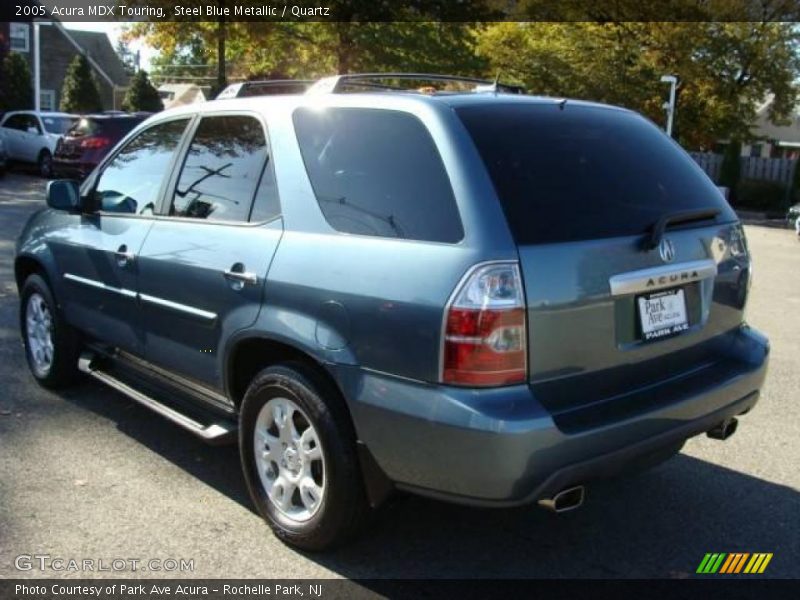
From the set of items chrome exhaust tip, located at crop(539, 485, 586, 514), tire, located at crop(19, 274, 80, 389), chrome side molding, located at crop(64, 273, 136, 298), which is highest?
chrome side molding, located at crop(64, 273, 136, 298)

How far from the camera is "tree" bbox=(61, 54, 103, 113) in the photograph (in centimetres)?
4175

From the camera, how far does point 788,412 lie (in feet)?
16.9

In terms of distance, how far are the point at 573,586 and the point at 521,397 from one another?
3.03ft

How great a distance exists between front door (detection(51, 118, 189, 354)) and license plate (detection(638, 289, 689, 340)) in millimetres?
2474

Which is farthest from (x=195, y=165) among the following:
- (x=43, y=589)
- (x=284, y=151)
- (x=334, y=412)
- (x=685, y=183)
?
(x=685, y=183)

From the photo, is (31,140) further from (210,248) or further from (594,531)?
(594,531)

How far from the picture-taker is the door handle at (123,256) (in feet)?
13.8

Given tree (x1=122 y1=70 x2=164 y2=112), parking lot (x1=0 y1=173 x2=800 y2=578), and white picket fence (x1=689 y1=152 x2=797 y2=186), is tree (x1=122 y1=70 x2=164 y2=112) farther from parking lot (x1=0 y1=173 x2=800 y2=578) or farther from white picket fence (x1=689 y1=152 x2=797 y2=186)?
parking lot (x1=0 y1=173 x2=800 y2=578)

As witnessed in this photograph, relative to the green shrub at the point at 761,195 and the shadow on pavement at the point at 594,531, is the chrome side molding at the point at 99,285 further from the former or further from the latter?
the green shrub at the point at 761,195

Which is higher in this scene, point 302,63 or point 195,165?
point 302,63

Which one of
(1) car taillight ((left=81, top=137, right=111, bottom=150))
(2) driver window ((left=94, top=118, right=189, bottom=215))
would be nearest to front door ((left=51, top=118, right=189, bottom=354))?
(2) driver window ((left=94, top=118, right=189, bottom=215))

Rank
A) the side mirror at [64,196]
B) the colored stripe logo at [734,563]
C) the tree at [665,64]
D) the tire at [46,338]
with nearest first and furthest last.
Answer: the colored stripe logo at [734,563] < the side mirror at [64,196] < the tire at [46,338] < the tree at [665,64]

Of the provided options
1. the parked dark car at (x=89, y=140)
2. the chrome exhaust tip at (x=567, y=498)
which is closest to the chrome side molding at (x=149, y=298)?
the chrome exhaust tip at (x=567, y=498)

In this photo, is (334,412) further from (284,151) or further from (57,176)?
(57,176)
